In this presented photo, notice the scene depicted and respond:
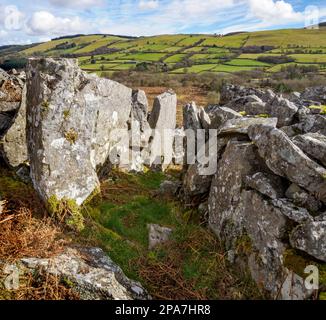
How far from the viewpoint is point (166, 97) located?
18297mm

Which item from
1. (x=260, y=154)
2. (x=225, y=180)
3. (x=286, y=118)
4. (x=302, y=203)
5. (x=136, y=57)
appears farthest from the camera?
(x=136, y=57)

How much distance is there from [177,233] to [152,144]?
660cm

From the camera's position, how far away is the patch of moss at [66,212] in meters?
10.3

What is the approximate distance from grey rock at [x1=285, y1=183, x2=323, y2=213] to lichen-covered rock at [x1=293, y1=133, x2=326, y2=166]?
989mm

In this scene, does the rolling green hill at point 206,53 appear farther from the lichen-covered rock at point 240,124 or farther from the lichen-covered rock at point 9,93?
the lichen-covered rock at point 240,124

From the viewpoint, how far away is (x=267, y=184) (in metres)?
9.34

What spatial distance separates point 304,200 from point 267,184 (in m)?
0.97

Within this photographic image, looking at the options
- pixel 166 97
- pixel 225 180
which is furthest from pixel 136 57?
pixel 225 180

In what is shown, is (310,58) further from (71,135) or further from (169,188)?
(71,135)

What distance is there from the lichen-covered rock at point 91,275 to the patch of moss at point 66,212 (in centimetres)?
128

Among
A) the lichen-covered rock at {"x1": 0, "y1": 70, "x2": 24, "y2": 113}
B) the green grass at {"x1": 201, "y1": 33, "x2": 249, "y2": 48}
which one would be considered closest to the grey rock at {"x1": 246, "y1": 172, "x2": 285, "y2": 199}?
the lichen-covered rock at {"x1": 0, "y1": 70, "x2": 24, "y2": 113}

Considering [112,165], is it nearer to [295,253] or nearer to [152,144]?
[152,144]

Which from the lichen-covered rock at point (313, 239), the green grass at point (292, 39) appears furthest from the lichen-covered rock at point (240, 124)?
the green grass at point (292, 39)
